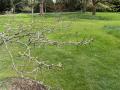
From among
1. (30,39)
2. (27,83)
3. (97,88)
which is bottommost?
(97,88)

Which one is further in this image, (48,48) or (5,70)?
(48,48)

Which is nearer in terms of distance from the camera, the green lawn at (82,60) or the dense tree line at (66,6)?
the green lawn at (82,60)

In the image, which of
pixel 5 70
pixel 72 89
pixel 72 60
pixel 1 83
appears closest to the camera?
pixel 1 83

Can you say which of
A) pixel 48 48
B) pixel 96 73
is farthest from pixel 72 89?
pixel 48 48

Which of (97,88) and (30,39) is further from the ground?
(30,39)

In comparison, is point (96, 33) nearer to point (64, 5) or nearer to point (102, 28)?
point (102, 28)

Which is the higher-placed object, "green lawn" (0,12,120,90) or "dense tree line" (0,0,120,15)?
"dense tree line" (0,0,120,15)

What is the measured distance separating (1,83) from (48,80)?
31.9 feet

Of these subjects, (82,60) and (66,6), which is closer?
(82,60)

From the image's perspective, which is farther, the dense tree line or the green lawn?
the dense tree line

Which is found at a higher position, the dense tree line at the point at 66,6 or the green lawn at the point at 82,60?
the dense tree line at the point at 66,6

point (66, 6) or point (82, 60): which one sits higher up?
point (66, 6)

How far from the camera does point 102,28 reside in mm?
29406

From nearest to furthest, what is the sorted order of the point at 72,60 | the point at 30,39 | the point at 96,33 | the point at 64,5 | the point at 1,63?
the point at 30,39
the point at 1,63
the point at 72,60
the point at 96,33
the point at 64,5
